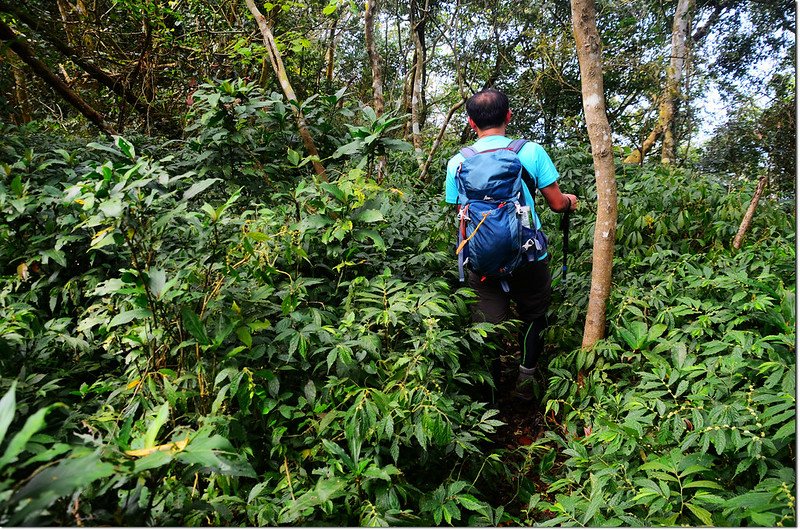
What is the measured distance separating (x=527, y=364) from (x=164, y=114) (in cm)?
699

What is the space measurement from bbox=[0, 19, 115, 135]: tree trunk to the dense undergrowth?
7.36ft

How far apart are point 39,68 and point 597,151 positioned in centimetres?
567

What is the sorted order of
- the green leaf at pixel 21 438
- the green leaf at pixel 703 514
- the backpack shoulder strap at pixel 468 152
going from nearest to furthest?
the green leaf at pixel 21 438
the green leaf at pixel 703 514
the backpack shoulder strap at pixel 468 152

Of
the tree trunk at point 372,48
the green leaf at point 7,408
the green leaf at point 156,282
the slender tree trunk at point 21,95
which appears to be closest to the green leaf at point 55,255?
the green leaf at point 156,282

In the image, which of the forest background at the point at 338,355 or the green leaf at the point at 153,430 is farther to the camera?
the forest background at the point at 338,355

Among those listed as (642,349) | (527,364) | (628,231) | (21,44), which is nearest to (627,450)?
(642,349)

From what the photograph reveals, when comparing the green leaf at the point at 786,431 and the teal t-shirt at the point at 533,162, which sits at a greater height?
the teal t-shirt at the point at 533,162

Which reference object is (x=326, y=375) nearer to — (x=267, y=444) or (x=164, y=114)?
(x=267, y=444)

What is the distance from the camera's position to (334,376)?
221 centimetres

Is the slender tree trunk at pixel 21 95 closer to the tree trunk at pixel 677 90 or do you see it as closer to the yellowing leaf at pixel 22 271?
the yellowing leaf at pixel 22 271

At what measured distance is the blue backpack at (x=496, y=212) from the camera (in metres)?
2.52

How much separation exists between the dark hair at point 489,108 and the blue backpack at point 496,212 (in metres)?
0.20

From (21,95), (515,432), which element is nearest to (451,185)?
(515,432)

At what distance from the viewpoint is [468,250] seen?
274cm
